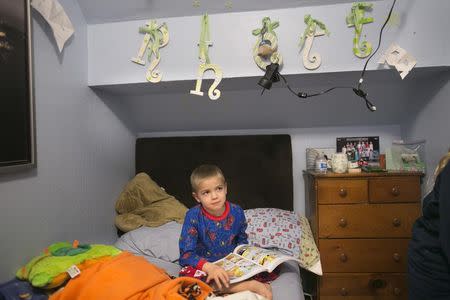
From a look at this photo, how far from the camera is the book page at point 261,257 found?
133cm

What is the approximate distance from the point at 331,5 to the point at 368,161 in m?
1.24

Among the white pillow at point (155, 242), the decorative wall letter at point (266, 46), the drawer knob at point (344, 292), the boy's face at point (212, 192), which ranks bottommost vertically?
the drawer knob at point (344, 292)

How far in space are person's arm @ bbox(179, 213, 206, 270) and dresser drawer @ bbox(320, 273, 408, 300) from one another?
101cm

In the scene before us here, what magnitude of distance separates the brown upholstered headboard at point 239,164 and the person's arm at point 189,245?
95cm

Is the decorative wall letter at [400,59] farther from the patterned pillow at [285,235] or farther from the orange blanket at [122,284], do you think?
the orange blanket at [122,284]

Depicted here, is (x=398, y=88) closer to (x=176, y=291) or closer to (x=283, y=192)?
(x=283, y=192)

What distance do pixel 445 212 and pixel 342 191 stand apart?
0.84 meters

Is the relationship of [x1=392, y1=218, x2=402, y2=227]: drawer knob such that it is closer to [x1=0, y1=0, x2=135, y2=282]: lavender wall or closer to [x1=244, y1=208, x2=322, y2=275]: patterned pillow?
[x1=244, y1=208, x2=322, y2=275]: patterned pillow

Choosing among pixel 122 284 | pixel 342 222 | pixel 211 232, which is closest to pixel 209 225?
pixel 211 232

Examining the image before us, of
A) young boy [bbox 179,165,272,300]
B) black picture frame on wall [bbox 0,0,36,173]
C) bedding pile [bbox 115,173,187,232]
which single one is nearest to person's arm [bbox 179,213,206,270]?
young boy [bbox 179,165,272,300]

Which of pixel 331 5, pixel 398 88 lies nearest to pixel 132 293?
pixel 331 5

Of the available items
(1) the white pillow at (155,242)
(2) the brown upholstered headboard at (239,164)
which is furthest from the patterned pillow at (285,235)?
(1) the white pillow at (155,242)

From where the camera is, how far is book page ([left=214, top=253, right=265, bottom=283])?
1.26m

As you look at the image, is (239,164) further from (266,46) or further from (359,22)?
(359,22)
